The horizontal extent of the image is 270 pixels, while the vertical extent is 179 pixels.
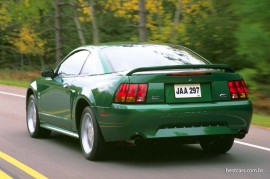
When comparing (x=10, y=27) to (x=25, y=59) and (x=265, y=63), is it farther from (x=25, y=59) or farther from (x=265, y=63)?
(x=265, y=63)

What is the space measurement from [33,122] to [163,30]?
1849cm

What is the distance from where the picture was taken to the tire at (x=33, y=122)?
1016cm

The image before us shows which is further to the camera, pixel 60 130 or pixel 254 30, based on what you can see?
pixel 254 30

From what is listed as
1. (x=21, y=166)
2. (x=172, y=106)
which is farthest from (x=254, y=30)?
(x=21, y=166)

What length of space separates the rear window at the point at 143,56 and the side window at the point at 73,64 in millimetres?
558

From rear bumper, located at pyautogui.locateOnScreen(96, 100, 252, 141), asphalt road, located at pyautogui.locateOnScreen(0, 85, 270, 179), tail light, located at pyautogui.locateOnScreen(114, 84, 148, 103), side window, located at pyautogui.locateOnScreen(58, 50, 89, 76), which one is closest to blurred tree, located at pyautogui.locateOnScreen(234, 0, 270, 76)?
asphalt road, located at pyautogui.locateOnScreen(0, 85, 270, 179)

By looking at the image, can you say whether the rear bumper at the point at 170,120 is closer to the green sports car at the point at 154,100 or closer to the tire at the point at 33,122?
the green sports car at the point at 154,100

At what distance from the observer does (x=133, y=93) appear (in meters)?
Answer: 7.26

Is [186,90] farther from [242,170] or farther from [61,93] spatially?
[61,93]

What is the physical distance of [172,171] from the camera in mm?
7055

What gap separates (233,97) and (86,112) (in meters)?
1.88

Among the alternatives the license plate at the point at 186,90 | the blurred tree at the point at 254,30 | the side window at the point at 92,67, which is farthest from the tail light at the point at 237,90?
the blurred tree at the point at 254,30

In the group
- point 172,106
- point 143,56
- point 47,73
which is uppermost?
point 143,56

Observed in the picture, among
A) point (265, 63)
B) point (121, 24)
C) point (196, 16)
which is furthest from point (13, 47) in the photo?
point (265, 63)
